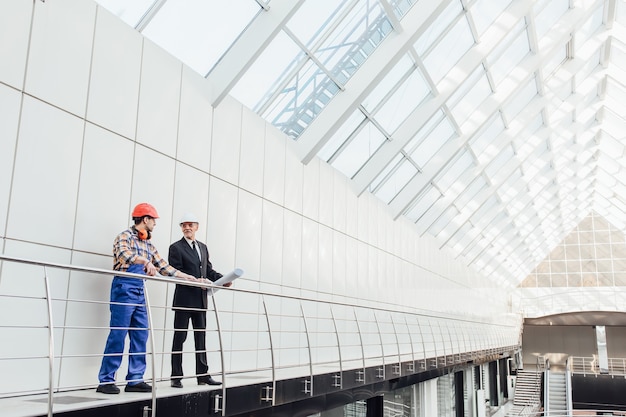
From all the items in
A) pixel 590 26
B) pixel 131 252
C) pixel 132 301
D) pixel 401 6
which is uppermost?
pixel 590 26

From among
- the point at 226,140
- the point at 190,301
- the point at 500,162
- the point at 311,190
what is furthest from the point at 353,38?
the point at 500,162

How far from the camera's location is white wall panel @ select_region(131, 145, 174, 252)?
18.1 ft

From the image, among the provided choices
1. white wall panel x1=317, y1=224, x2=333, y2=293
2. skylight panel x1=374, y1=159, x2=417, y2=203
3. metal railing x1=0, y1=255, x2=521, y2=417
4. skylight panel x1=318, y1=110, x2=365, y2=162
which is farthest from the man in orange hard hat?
skylight panel x1=374, y1=159, x2=417, y2=203

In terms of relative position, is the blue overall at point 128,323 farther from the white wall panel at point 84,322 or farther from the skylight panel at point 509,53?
the skylight panel at point 509,53

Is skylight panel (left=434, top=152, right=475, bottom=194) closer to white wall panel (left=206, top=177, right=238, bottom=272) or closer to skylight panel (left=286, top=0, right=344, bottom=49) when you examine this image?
skylight panel (left=286, top=0, right=344, bottom=49)

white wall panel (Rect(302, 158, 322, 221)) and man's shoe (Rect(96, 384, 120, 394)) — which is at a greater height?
white wall panel (Rect(302, 158, 322, 221))

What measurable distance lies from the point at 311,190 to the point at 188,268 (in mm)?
4599

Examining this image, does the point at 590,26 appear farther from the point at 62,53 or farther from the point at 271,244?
the point at 62,53

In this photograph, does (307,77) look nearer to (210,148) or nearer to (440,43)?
(210,148)

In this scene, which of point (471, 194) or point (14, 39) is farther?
point (471, 194)

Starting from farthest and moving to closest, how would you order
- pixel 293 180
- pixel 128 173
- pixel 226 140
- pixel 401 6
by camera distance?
pixel 293 180 < pixel 401 6 < pixel 226 140 < pixel 128 173

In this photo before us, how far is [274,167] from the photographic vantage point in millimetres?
8172

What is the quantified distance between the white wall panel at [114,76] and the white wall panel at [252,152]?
6.77ft

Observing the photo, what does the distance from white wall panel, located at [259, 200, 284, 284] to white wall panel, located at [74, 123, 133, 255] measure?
2733 mm
